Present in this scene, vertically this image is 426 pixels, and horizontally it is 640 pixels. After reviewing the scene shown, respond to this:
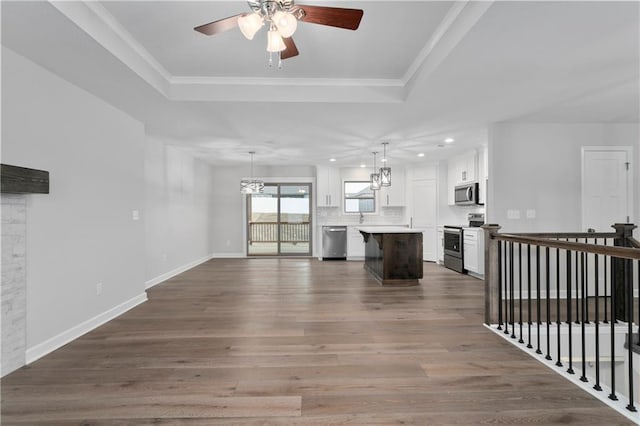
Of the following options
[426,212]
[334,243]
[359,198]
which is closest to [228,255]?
[334,243]

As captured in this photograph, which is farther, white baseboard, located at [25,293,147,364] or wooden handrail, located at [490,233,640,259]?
white baseboard, located at [25,293,147,364]

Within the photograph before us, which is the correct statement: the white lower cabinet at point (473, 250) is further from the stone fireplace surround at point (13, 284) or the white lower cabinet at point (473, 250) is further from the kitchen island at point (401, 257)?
the stone fireplace surround at point (13, 284)

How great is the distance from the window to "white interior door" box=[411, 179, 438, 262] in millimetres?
1130

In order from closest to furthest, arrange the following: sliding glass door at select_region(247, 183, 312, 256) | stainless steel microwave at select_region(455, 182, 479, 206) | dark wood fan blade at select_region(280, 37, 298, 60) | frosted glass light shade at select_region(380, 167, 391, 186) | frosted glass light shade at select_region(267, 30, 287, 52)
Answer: frosted glass light shade at select_region(267, 30, 287, 52) → dark wood fan blade at select_region(280, 37, 298, 60) → frosted glass light shade at select_region(380, 167, 391, 186) → stainless steel microwave at select_region(455, 182, 479, 206) → sliding glass door at select_region(247, 183, 312, 256)

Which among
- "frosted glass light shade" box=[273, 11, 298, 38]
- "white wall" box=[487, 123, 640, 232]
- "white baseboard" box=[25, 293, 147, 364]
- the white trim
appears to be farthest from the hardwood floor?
"frosted glass light shade" box=[273, 11, 298, 38]

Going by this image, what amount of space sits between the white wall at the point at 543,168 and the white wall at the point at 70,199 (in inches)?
188

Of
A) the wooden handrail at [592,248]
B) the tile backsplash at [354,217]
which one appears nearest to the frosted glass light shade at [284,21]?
the wooden handrail at [592,248]

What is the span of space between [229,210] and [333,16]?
7103 millimetres

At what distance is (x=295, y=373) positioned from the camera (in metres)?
2.31

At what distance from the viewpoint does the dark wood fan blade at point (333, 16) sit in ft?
5.69

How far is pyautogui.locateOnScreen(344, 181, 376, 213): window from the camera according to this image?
8391 mm

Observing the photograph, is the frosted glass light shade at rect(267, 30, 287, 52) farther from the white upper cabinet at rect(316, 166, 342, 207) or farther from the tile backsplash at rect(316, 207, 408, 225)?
the tile backsplash at rect(316, 207, 408, 225)

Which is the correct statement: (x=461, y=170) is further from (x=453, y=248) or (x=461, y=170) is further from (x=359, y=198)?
(x=359, y=198)

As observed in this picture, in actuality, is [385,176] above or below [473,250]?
above
